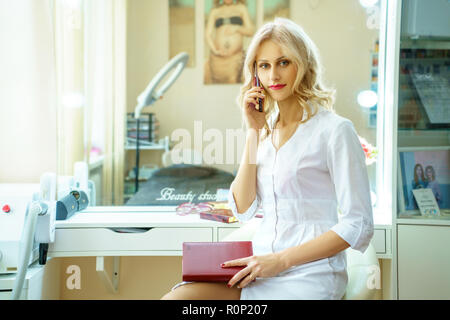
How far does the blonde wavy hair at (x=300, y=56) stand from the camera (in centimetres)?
114

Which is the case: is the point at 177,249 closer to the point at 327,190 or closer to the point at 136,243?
the point at 136,243

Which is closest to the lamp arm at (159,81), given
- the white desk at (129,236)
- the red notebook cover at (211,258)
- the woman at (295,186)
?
the white desk at (129,236)

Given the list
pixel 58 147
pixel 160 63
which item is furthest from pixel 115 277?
pixel 160 63

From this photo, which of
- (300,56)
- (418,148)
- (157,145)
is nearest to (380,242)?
(418,148)

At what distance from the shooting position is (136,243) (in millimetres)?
1753

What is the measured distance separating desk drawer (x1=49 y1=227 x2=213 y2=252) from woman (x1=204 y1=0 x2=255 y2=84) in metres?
0.79

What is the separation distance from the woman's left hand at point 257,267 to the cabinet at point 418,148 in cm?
77

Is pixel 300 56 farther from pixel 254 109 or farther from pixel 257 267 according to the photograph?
pixel 257 267

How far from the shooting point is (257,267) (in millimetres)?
1090

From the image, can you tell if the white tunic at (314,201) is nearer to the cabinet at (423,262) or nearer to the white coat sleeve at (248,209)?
the white coat sleeve at (248,209)
